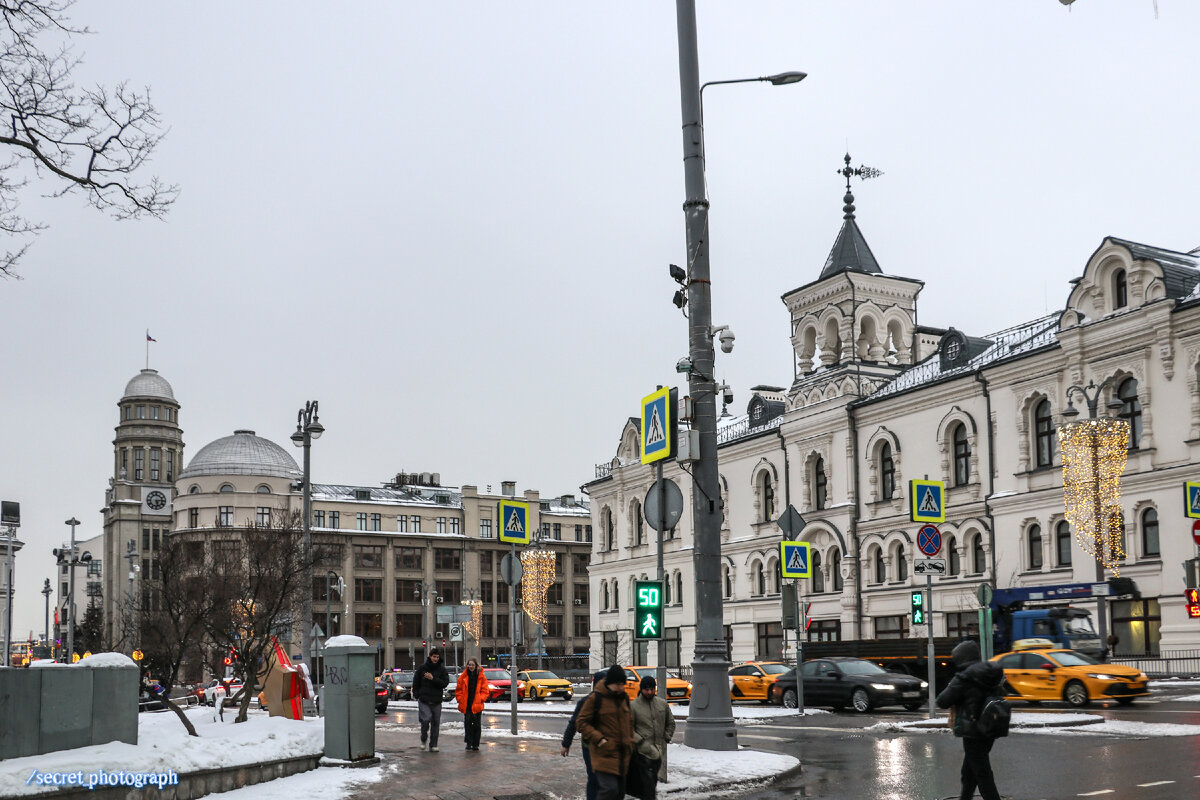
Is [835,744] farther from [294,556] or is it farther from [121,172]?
[294,556]

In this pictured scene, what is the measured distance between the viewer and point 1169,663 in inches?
1598

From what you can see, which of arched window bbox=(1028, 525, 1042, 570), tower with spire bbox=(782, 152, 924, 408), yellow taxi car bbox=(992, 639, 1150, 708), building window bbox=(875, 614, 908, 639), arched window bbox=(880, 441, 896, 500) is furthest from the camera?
tower with spire bbox=(782, 152, 924, 408)

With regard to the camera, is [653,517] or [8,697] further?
[653,517]

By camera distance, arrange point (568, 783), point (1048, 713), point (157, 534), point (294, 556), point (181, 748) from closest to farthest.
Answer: point (181, 748) → point (568, 783) → point (1048, 713) → point (294, 556) → point (157, 534)

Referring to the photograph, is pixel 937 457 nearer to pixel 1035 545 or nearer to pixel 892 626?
pixel 1035 545

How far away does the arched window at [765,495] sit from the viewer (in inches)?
2522

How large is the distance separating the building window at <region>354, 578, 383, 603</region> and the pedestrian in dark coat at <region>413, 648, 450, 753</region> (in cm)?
8755

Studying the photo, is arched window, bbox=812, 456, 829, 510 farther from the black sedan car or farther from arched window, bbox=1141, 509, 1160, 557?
the black sedan car

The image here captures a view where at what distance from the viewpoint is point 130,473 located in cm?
13900

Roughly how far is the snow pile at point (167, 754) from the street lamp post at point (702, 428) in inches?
213

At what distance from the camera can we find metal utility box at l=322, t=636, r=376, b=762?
1712cm

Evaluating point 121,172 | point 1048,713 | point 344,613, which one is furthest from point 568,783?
point 344,613

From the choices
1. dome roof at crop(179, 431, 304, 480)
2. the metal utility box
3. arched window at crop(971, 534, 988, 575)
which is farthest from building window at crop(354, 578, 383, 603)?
the metal utility box

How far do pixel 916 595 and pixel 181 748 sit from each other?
20.4 metres
